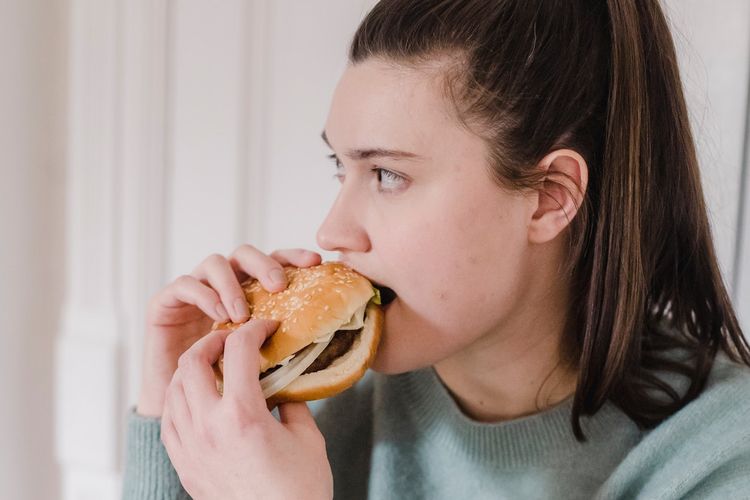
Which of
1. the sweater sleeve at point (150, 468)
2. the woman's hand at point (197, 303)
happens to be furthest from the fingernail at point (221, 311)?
the sweater sleeve at point (150, 468)

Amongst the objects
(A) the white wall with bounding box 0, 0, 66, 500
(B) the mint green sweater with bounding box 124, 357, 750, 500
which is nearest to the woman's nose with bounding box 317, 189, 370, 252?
(B) the mint green sweater with bounding box 124, 357, 750, 500

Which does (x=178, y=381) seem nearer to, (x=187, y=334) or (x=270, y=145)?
(x=187, y=334)

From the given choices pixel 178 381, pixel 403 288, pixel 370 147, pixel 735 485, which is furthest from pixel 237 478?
pixel 735 485

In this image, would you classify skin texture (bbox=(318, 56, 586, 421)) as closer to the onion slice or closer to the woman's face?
the woman's face

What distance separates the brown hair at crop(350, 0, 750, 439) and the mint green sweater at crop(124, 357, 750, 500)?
0.13ft

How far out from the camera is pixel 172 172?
162cm

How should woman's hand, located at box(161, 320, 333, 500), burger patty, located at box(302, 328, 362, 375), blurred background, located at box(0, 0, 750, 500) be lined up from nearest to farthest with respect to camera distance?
woman's hand, located at box(161, 320, 333, 500), burger patty, located at box(302, 328, 362, 375), blurred background, located at box(0, 0, 750, 500)

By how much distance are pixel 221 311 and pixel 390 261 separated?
25 centimetres

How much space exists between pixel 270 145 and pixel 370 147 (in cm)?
63

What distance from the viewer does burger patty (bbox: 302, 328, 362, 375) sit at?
99 cm

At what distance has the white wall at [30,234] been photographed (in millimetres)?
1556

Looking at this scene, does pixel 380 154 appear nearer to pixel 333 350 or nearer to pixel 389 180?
pixel 389 180

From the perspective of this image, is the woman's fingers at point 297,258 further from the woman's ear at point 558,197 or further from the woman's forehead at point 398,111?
the woman's ear at point 558,197

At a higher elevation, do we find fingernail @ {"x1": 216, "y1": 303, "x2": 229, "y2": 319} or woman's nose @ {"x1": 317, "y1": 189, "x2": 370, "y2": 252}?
woman's nose @ {"x1": 317, "y1": 189, "x2": 370, "y2": 252}
